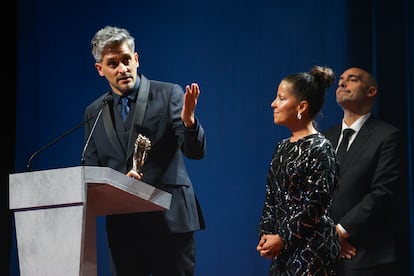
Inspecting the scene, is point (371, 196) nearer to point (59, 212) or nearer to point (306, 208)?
point (306, 208)

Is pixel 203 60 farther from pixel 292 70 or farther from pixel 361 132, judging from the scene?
pixel 361 132

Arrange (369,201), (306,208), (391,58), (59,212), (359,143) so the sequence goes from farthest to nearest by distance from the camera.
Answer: (391,58), (359,143), (369,201), (306,208), (59,212)

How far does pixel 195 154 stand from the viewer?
2.69 metres

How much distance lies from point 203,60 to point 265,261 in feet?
4.51

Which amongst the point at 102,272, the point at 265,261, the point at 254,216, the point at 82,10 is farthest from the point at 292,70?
the point at 102,272

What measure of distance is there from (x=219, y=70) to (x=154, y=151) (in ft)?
5.66

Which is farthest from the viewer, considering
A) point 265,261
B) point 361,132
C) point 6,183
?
point 6,183

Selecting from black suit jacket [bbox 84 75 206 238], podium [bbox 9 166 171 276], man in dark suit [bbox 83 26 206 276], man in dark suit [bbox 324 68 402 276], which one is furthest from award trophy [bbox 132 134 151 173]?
man in dark suit [bbox 324 68 402 276]

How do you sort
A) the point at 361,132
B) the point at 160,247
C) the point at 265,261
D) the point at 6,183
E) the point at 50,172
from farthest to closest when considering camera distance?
the point at 6,183 < the point at 265,261 < the point at 361,132 < the point at 160,247 < the point at 50,172

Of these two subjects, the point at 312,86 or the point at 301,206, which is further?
the point at 312,86

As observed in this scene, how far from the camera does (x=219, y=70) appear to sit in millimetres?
4484

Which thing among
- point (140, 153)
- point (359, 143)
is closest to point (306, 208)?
point (140, 153)

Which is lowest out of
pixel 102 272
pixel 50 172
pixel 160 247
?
pixel 102 272

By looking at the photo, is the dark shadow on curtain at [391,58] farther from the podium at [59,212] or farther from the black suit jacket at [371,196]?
the podium at [59,212]
